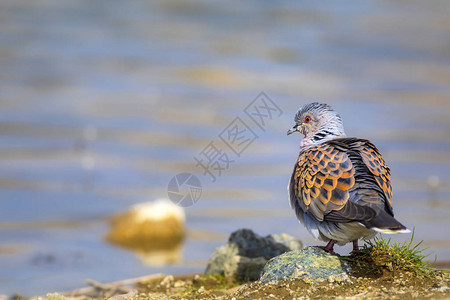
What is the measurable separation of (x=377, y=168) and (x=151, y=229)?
504cm

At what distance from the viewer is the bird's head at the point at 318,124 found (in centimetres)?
634

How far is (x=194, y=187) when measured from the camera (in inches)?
431

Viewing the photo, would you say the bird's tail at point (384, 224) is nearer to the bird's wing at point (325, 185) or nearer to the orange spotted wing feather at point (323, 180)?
the bird's wing at point (325, 185)

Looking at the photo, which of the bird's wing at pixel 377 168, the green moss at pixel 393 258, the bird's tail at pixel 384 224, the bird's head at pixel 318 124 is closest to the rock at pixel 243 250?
the bird's head at pixel 318 124

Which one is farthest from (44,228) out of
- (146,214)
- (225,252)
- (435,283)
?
(435,283)

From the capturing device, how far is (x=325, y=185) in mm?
5602

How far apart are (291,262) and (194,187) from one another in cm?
557

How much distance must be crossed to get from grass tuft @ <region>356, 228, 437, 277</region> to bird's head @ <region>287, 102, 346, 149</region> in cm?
116

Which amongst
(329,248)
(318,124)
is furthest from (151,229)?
(329,248)

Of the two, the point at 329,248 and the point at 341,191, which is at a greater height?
the point at 341,191

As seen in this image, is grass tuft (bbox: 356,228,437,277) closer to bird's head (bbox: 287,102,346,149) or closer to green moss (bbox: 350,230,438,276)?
green moss (bbox: 350,230,438,276)

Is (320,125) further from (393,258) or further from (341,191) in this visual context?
(393,258)

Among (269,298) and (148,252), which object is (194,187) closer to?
(148,252)

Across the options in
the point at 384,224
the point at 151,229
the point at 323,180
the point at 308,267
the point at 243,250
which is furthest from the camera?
the point at 151,229
